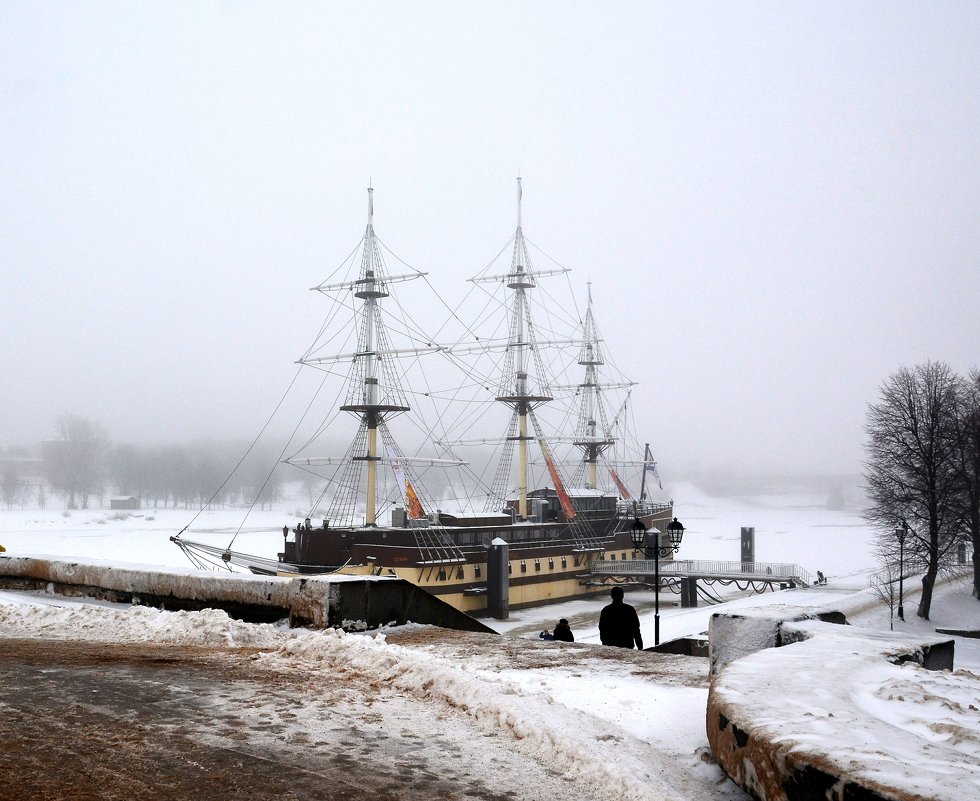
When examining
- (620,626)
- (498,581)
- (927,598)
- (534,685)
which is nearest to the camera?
(534,685)

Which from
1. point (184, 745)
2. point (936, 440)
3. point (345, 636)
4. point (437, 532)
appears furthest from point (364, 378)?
point (184, 745)

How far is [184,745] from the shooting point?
15.0 feet

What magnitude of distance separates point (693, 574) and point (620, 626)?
38536mm

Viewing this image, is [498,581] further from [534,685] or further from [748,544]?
[534,685]

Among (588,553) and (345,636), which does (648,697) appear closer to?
(345,636)

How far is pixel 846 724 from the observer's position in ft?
12.7

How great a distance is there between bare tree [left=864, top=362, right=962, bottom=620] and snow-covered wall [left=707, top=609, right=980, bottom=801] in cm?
3275

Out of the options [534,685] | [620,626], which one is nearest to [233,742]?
[534,685]

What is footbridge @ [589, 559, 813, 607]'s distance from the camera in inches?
1838

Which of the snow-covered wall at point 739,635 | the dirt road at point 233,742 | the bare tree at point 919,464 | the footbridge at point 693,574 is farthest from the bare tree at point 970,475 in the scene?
the dirt road at point 233,742

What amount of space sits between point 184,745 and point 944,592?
1804 inches

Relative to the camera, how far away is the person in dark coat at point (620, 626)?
10750 mm

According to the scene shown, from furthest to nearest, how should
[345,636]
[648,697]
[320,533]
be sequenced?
1. [320,533]
2. [345,636]
3. [648,697]

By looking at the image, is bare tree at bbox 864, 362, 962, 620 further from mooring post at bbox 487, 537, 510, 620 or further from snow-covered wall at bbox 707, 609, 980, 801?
snow-covered wall at bbox 707, 609, 980, 801
